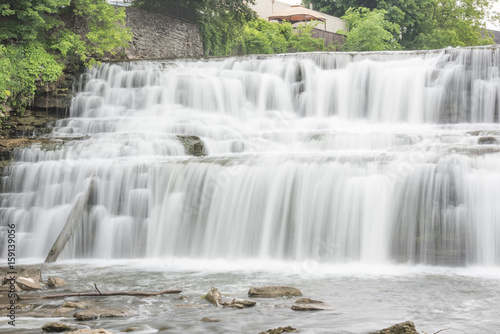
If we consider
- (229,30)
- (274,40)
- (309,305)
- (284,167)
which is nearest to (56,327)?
(309,305)

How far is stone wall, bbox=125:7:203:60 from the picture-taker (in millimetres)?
24812

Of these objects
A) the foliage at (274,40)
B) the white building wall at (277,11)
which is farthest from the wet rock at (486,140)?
the white building wall at (277,11)

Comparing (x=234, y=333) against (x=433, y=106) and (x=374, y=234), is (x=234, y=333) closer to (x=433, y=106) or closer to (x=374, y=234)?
(x=374, y=234)

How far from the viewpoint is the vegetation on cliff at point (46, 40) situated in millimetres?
17281

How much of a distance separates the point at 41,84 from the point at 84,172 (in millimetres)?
6567

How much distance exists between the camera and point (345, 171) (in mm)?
11422

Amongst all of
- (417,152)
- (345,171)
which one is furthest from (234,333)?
(417,152)

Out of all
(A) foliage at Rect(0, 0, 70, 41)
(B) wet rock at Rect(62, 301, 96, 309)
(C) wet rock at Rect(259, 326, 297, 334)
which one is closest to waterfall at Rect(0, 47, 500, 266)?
(A) foliage at Rect(0, 0, 70, 41)

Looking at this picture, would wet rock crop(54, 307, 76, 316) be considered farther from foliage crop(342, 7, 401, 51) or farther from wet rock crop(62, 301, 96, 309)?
foliage crop(342, 7, 401, 51)

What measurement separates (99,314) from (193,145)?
8.77 metres

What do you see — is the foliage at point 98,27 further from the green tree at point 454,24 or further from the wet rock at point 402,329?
the green tree at point 454,24

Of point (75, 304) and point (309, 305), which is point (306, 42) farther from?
point (75, 304)

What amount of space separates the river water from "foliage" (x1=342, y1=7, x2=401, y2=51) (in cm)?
1579

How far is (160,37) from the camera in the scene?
2619 centimetres
